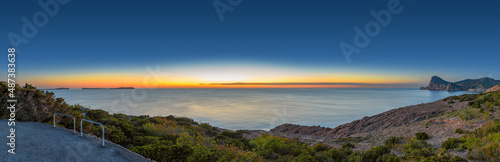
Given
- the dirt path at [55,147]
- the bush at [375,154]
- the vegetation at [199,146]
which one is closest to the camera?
the dirt path at [55,147]

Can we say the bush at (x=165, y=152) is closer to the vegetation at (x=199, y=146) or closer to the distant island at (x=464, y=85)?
the vegetation at (x=199, y=146)

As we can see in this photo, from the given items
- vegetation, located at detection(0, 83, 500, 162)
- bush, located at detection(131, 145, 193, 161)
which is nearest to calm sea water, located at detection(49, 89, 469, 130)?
vegetation, located at detection(0, 83, 500, 162)

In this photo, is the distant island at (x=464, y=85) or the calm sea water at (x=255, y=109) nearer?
the calm sea water at (x=255, y=109)

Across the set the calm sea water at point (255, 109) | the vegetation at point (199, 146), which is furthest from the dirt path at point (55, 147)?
the calm sea water at point (255, 109)

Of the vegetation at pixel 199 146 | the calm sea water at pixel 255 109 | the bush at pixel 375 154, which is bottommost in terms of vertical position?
the calm sea water at pixel 255 109

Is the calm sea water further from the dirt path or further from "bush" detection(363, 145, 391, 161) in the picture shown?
the dirt path

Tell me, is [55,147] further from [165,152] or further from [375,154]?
[375,154]

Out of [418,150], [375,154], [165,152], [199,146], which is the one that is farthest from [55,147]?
[418,150]

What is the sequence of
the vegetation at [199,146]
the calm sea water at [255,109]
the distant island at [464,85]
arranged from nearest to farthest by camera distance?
the vegetation at [199,146], the calm sea water at [255,109], the distant island at [464,85]

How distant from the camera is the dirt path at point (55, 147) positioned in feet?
19.5

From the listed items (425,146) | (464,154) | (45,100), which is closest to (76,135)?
(45,100)

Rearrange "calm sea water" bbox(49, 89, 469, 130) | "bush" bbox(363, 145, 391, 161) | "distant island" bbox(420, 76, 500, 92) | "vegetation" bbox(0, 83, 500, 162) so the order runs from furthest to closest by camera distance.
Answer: "distant island" bbox(420, 76, 500, 92) < "calm sea water" bbox(49, 89, 469, 130) < "bush" bbox(363, 145, 391, 161) < "vegetation" bbox(0, 83, 500, 162)

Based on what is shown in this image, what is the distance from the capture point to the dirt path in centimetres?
594

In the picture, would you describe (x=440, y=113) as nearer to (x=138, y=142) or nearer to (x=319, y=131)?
(x=319, y=131)
